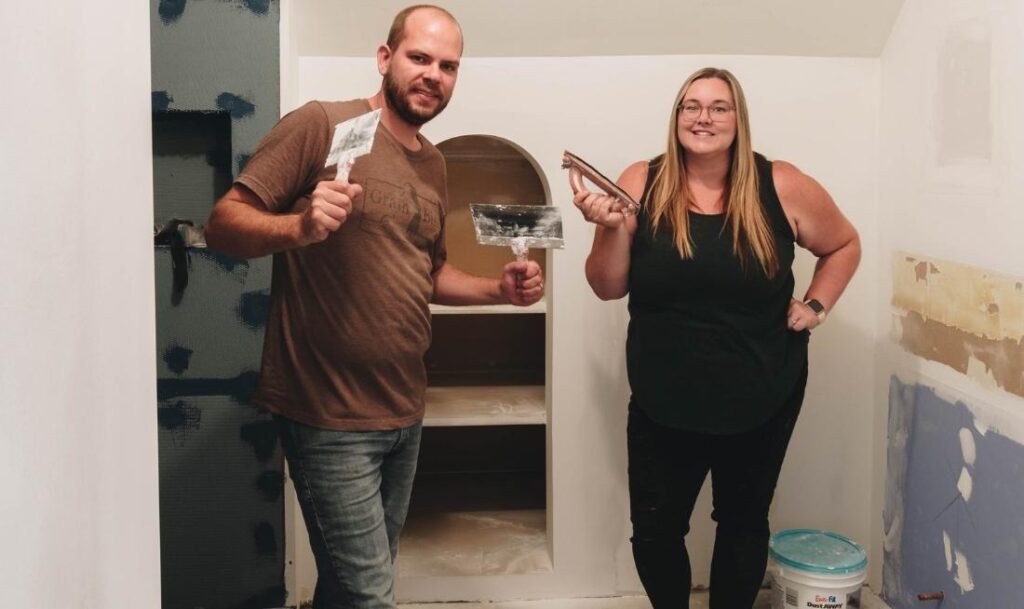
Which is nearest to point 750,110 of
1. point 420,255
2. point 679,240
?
point 679,240

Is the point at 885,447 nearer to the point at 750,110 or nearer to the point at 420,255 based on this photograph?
the point at 750,110

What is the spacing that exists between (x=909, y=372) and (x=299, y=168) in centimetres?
174

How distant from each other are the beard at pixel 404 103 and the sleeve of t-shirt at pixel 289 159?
139 mm

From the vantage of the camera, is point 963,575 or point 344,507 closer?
point 344,507

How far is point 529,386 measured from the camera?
11.6 feet

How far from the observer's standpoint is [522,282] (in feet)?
6.20

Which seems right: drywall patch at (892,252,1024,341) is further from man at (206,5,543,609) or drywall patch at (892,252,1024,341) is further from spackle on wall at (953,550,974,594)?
man at (206,5,543,609)

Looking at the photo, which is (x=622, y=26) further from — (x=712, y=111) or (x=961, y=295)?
(x=961, y=295)

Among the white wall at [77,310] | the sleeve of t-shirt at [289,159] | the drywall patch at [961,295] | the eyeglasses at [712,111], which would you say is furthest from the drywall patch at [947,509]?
the white wall at [77,310]

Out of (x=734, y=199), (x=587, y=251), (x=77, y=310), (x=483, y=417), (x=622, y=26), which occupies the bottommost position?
(x=483, y=417)

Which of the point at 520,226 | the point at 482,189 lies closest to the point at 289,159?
the point at 520,226

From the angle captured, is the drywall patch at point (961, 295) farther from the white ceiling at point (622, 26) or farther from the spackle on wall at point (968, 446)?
the white ceiling at point (622, 26)

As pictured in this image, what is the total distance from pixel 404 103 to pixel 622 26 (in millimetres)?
1017

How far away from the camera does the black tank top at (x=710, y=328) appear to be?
6.67ft
